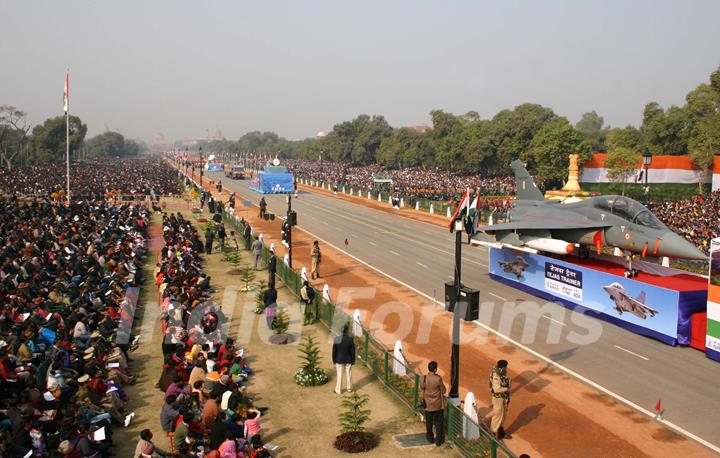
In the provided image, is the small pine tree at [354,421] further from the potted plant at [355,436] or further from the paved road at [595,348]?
the paved road at [595,348]

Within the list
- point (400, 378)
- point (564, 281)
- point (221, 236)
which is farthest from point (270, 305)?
point (221, 236)

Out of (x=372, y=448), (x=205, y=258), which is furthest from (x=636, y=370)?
(x=205, y=258)

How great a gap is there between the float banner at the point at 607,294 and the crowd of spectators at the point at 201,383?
42.3 ft

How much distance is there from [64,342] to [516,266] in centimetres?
1858

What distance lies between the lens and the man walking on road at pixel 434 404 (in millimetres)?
11703

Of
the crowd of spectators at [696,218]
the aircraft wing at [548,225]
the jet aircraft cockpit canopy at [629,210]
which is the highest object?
the jet aircraft cockpit canopy at [629,210]

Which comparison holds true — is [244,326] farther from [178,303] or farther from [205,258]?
[205,258]

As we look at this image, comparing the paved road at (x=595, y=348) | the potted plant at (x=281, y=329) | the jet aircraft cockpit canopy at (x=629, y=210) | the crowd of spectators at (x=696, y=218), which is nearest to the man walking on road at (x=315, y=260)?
the paved road at (x=595, y=348)

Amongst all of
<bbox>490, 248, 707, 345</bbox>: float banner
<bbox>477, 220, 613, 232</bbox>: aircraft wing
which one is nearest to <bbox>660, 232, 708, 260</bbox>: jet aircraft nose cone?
<bbox>490, 248, 707, 345</bbox>: float banner

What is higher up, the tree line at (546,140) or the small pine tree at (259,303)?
the tree line at (546,140)

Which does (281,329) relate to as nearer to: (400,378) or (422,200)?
(400,378)

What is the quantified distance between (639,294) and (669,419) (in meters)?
6.72

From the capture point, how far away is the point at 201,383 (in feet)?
41.8

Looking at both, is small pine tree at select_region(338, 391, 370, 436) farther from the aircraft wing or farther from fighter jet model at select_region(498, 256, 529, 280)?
fighter jet model at select_region(498, 256, 529, 280)
